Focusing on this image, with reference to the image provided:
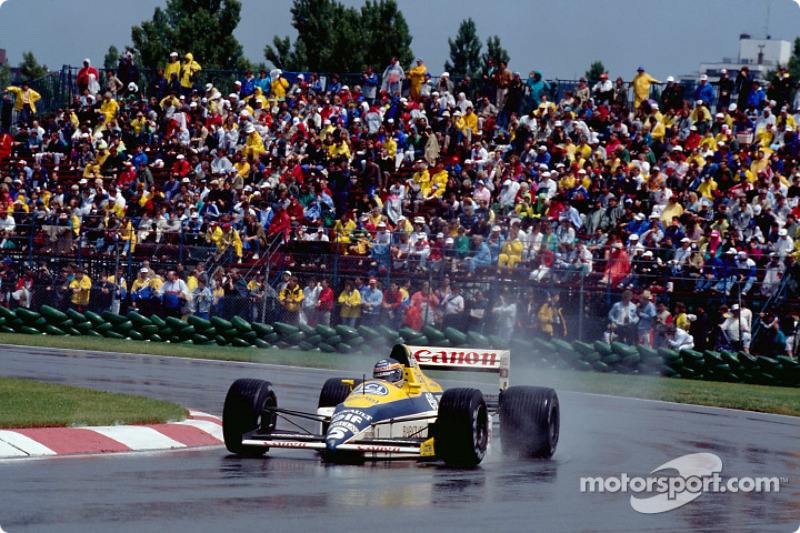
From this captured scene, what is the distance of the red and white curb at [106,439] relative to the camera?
10.3 m

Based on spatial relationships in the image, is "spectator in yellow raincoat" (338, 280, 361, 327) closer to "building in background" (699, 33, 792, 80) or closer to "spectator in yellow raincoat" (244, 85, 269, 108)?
"spectator in yellow raincoat" (244, 85, 269, 108)

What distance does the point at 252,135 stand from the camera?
3153 cm

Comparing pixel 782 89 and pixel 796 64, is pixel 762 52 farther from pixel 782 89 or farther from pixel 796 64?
pixel 782 89

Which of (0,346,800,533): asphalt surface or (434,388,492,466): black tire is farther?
(434,388,492,466): black tire

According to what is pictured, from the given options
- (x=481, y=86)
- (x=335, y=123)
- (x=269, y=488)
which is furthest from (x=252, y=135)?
(x=269, y=488)

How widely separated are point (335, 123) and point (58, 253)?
8405 millimetres

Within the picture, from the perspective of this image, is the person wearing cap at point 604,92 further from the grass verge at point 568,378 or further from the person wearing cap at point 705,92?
the grass verge at point 568,378

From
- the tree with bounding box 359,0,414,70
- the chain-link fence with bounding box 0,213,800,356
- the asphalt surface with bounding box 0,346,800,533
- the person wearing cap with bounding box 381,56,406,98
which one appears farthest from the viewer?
the tree with bounding box 359,0,414,70

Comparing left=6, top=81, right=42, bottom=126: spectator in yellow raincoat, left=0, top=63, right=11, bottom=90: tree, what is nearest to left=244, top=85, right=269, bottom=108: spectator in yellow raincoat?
left=6, top=81, right=42, bottom=126: spectator in yellow raincoat

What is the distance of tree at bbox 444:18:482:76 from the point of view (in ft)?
279

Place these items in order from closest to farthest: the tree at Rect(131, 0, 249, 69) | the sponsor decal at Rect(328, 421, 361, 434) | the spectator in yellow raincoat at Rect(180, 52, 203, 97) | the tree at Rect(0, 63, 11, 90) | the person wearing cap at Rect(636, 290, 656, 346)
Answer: the sponsor decal at Rect(328, 421, 361, 434)
the person wearing cap at Rect(636, 290, 656, 346)
the spectator in yellow raincoat at Rect(180, 52, 203, 97)
the tree at Rect(131, 0, 249, 69)
the tree at Rect(0, 63, 11, 90)

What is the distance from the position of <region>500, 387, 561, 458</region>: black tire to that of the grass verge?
7.05m

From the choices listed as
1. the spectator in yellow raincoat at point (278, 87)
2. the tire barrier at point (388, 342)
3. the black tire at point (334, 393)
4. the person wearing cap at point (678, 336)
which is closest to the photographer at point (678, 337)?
the person wearing cap at point (678, 336)

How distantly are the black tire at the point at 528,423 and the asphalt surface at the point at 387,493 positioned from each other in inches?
9.0
